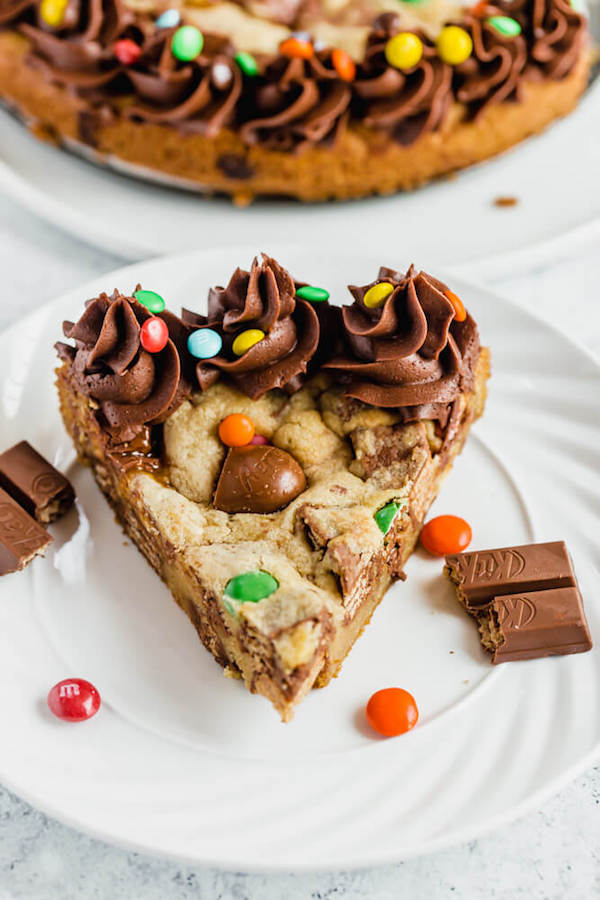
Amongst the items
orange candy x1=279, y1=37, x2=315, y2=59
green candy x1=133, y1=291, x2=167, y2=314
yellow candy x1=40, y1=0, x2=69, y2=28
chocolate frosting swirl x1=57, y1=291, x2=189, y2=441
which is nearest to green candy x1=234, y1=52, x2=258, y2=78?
orange candy x1=279, y1=37, x2=315, y2=59

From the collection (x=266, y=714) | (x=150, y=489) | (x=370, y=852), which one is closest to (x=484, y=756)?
(x=370, y=852)

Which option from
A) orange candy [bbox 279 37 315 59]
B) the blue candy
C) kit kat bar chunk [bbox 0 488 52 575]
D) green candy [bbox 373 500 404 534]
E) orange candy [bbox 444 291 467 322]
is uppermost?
the blue candy

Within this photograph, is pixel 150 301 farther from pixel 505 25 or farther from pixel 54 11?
pixel 505 25

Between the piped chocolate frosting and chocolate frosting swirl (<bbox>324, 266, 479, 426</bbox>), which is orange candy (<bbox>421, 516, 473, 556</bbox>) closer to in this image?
chocolate frosting swirl (<bbox>324, 266, 479, 426</bbox>)

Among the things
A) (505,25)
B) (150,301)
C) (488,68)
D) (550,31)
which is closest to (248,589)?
(150,301)

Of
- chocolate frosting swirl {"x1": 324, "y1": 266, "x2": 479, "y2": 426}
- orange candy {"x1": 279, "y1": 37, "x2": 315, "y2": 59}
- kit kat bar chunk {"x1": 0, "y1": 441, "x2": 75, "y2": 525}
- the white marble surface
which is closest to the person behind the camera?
the white marble surface
